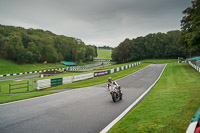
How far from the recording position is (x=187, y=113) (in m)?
6.94

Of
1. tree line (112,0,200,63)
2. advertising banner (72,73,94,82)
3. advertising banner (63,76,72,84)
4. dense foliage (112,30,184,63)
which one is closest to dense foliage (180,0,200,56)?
advertising banner (72,73,94,82)

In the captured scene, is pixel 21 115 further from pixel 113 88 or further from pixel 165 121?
pixel 165 121

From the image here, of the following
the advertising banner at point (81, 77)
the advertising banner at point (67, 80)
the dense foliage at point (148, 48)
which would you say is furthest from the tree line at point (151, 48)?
the advertising banner at point (67, 80)

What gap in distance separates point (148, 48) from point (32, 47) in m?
67.0

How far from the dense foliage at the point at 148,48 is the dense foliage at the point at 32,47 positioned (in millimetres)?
26898

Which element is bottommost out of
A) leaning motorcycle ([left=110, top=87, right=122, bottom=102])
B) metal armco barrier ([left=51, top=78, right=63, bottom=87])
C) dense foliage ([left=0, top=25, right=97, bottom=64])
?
metal armco barrier ([left=51, top=78, right=63, bottom=87])

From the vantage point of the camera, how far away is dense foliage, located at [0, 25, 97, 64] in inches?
2842

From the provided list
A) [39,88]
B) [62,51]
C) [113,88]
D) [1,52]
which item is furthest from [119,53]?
[113,88]

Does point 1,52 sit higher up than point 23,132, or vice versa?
point 1,52

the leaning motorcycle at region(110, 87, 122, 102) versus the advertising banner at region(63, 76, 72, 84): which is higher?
the leaning motorcycle at region(110, 87, 122, 102)

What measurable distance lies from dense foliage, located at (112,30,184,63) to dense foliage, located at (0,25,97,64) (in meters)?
26.9

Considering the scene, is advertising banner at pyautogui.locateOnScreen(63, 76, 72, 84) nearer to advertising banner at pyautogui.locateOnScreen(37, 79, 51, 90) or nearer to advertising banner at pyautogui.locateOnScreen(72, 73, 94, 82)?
advertising banner at pyautogui.locateOnScreen(72, 73, 94, 82)

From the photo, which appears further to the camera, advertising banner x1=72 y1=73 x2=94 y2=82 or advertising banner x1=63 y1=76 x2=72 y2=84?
advertising banner x1=72 y1=73 x2=94 y2=82

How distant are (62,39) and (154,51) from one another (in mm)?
60055
